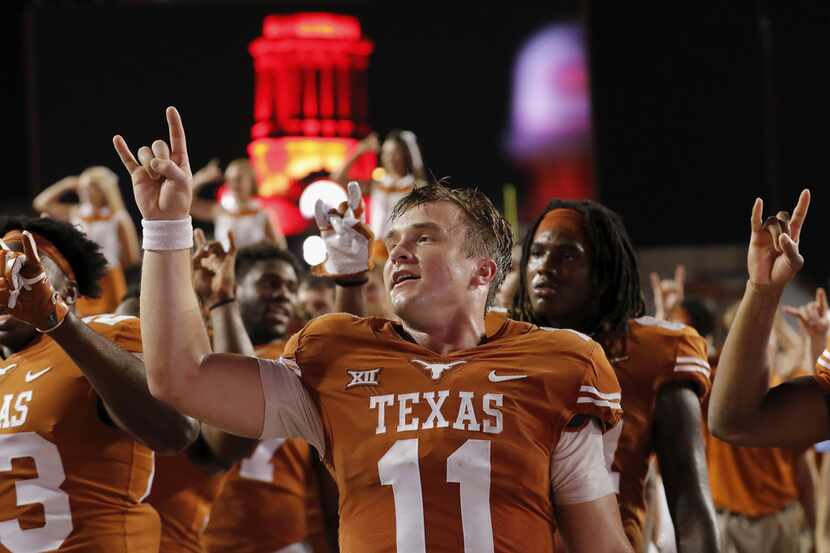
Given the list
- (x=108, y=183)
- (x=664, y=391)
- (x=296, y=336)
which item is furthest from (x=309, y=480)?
(x=108, y=183)

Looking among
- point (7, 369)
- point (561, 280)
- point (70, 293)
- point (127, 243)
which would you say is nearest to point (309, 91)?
point (127, 243)

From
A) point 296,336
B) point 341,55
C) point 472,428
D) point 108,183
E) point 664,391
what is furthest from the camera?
point 341,55

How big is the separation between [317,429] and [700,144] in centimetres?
1225

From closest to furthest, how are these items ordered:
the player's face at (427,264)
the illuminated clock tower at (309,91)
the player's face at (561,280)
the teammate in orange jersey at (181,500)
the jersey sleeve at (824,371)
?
the player's face at (427,264)
the jersey sleeve at (824,371)
the player's face at (561,280)
the teammate in orange jersey at (181,500)
the illuminated clock tower at (309,91)

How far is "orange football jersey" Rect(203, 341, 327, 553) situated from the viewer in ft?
15.3

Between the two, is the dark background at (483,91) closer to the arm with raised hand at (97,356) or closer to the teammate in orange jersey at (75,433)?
the teammate in orange jersey at (75,433)

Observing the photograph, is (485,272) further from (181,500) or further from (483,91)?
(483,91)

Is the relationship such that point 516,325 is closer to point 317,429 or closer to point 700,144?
point 317,429

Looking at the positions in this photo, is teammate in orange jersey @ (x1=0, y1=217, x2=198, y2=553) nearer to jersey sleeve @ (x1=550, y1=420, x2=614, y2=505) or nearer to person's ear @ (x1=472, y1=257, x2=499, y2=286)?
person's ear @ (x1=472, y1=257, x2=499, y2=286)

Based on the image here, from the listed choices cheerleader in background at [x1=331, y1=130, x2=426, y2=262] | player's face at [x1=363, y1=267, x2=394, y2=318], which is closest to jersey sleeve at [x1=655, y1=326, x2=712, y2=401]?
player's face at [x1=363, y1=267, x2=394, y2=318]

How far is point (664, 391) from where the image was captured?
3.69 metres

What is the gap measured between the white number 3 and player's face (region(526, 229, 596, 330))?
1526mm

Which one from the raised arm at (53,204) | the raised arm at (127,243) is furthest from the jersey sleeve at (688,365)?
the raised arm at (53,204)

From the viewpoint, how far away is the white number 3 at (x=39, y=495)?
3.31 meters
